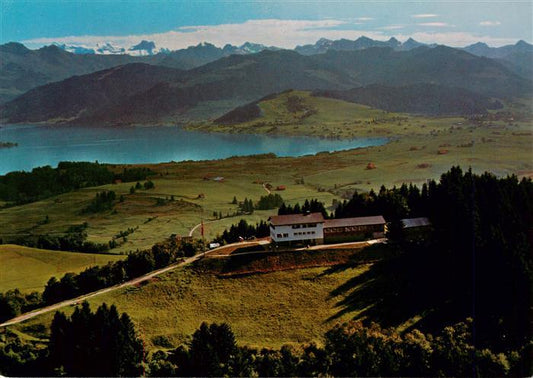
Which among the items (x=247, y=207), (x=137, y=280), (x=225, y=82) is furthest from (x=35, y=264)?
(x=225, y=82)

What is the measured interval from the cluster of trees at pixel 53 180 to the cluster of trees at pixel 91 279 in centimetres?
2852

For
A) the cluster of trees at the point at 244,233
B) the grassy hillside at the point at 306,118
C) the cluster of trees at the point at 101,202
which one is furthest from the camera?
the grassy hillside at the point at 306,118

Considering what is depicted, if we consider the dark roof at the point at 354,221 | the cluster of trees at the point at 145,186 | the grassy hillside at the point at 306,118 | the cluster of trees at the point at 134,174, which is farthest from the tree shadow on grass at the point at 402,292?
the grassy hillside at the point at 306,118

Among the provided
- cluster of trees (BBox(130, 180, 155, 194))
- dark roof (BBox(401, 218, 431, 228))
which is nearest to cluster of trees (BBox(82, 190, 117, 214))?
cluster of trees (BBox(130, 180, 155, 194))

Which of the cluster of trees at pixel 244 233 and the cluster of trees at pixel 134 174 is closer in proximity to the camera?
the cluster of trees at pixel 244 233

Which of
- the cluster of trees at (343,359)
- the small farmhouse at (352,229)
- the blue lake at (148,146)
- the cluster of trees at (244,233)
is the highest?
the blue lake at (148,146)

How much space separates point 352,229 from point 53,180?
37418 millimetres

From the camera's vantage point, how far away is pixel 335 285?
720 inches

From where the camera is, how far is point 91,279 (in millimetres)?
19172

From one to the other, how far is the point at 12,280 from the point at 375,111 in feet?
317

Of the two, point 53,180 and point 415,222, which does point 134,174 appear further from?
point 415,222

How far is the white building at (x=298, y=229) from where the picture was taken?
2016 cm

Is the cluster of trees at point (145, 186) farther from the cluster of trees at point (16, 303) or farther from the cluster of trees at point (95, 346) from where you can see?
the cluster of trees at point (95, 346)

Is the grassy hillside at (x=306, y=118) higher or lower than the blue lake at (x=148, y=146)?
higher
